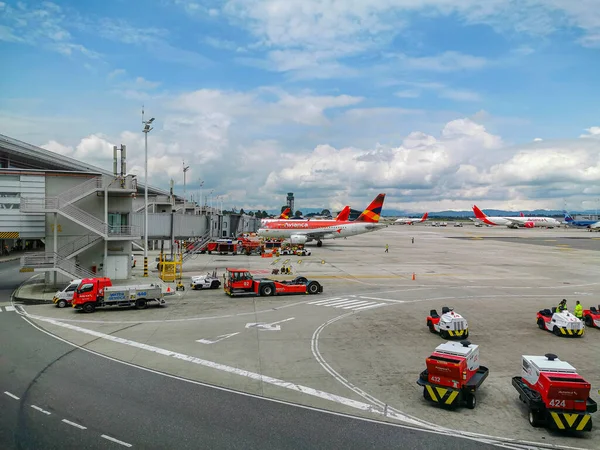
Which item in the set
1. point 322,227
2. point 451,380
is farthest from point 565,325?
point 322,227

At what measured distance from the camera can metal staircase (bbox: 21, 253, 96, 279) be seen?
114 ft

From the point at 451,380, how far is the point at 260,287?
22425mm

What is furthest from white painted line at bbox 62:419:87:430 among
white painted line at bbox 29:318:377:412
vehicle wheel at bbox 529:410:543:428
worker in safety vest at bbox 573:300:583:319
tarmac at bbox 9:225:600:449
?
worker in safety vest at bbox 573:300:583:319

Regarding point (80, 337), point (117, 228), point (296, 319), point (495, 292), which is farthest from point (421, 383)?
point (117, 228)

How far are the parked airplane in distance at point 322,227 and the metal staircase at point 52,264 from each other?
52.0 meters

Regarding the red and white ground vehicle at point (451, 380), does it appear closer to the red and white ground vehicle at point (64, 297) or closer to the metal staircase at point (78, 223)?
the red and white ground vehicle at point (64, 297)

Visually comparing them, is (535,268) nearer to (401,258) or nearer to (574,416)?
(401,258)

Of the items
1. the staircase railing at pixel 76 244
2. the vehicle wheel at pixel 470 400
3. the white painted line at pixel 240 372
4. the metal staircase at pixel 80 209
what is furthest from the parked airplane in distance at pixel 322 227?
the vehicle wheel at pixel 470 400

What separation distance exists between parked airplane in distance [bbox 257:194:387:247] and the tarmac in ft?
146

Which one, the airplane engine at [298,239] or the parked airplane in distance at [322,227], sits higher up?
the parked airplane in distance at [322,227]

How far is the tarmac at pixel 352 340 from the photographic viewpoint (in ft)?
48.9

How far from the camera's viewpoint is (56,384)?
1591cm

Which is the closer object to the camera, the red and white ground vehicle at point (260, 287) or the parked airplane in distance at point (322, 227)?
the red and white ground vehicle at point (260, 287)

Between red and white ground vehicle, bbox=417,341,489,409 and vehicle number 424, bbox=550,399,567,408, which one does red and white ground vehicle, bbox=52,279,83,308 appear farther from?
vehicle number 424, bbox=550,399,567,408
